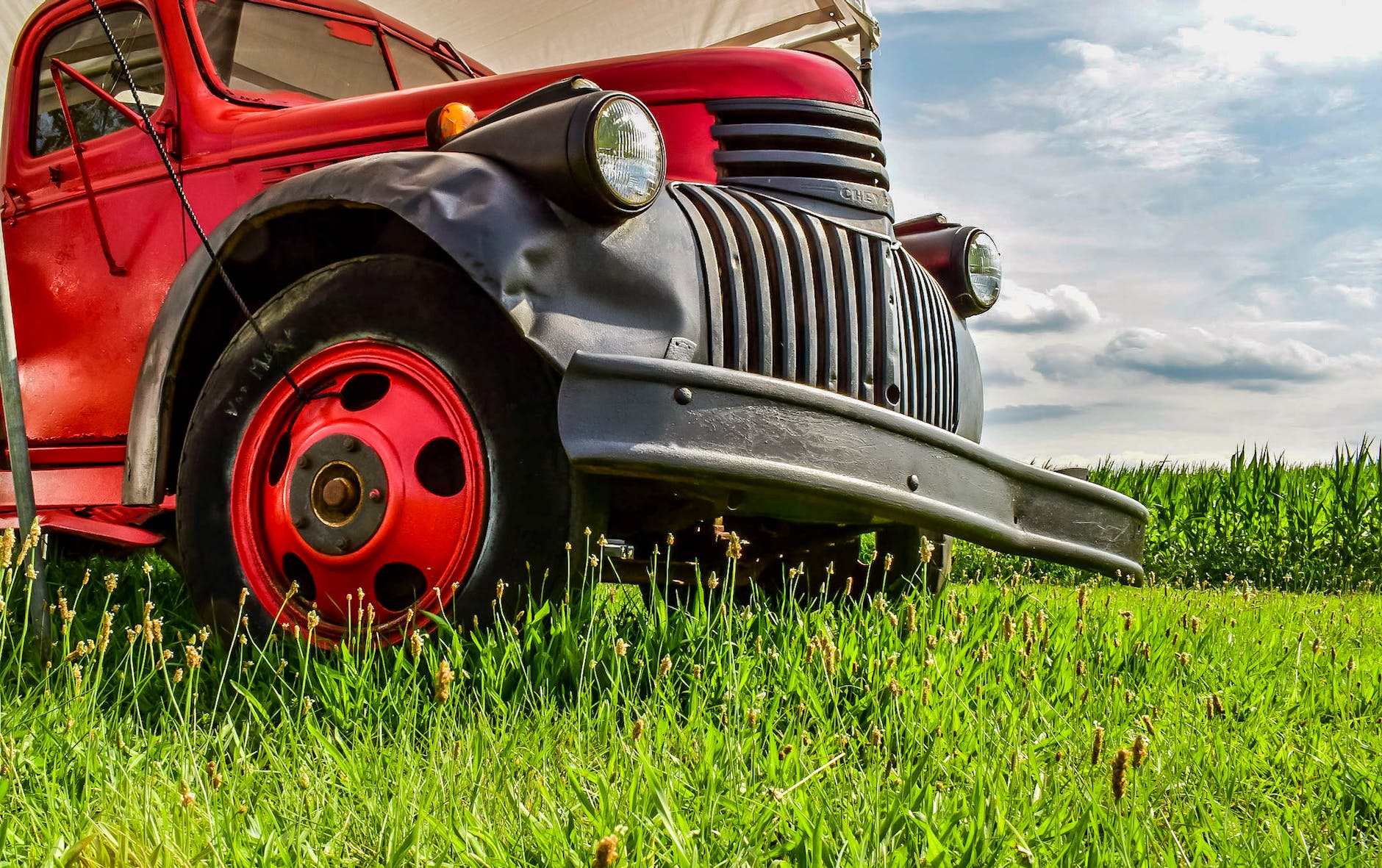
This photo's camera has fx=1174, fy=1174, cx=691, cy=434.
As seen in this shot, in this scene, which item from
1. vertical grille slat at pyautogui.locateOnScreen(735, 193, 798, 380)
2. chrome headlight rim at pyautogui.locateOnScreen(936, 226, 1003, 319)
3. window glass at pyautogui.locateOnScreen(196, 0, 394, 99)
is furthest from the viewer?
window glass at pyautogui.locateOnScreen(196, 0, 394, 99)

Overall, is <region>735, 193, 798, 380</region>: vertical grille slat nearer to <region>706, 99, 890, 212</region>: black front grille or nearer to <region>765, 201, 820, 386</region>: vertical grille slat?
<region>765, 201, 820, 386</region>: vertical grille slat

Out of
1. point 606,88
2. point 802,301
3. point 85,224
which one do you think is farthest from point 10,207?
point 802,301

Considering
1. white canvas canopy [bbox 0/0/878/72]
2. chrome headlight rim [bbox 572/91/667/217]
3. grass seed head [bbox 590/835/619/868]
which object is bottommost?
grass seed head [bbox 590/835/619/868]

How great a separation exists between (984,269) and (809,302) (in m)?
1.27

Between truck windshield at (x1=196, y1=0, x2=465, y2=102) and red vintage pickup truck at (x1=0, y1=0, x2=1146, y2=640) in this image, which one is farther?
truck windshield at (x1=196, y1=0, x2=465, y2=102)

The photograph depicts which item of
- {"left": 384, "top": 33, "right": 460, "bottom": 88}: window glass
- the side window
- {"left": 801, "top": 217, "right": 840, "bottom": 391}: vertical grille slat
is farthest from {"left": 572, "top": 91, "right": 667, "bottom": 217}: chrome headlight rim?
the side window

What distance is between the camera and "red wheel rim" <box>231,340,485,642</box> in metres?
2.37

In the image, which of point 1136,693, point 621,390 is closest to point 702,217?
point 621,390

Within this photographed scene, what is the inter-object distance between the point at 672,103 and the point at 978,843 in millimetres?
2041

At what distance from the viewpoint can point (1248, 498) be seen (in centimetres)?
802

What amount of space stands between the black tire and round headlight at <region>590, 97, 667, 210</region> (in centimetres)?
36

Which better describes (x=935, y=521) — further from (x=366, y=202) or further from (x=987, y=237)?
(x=987, y=237)

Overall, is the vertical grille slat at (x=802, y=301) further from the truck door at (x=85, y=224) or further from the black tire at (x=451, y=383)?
the truck door at (x=85, y=224)

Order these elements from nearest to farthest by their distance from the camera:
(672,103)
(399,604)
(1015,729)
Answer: (1015,729)
(399,604)
(672,103)
